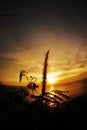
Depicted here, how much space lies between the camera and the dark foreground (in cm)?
150

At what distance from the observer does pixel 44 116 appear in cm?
167

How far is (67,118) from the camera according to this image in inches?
61.7

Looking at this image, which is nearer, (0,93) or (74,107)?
(74,107)

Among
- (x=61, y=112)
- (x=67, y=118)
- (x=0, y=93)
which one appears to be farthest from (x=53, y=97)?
(x=0, y=93)

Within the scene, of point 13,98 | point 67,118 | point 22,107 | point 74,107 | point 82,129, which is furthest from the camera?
point 13,98

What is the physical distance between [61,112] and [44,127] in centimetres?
28

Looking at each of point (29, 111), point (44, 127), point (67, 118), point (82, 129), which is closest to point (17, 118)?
point (29, 111)

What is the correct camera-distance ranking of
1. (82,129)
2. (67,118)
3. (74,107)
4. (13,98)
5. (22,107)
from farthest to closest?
(13,98) → (22,107) → (74,107) → (67,118) → (82,129)

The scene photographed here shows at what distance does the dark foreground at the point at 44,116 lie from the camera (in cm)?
150

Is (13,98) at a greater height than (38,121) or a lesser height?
greater

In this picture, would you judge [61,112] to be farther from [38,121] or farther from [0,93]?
[0,93]

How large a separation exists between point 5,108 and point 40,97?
33 cm

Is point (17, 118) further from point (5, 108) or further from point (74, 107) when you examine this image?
point (74, 107)

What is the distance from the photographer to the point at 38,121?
61.9 inches
